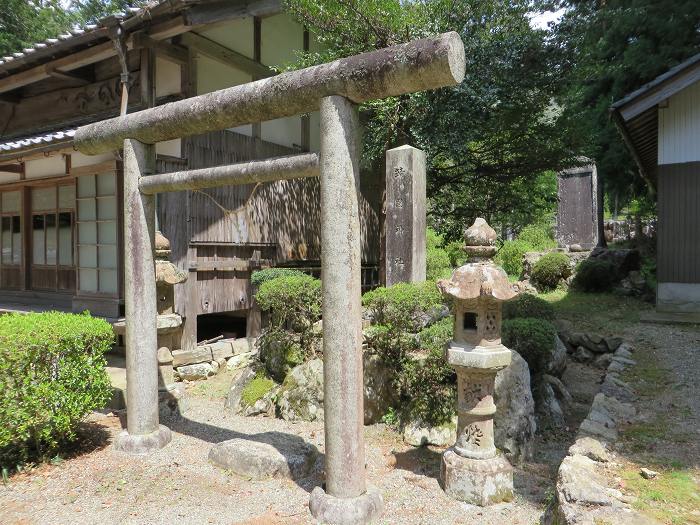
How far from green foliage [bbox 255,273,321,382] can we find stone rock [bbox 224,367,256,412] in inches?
14.6

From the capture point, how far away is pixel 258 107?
417cm

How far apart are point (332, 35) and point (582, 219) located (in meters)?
14.1

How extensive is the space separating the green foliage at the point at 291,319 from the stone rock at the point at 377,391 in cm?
140

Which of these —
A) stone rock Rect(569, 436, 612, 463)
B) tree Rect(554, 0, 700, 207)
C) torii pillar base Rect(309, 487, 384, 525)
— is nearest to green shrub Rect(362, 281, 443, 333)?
stone rock Rect(569, 436, 612, 463)

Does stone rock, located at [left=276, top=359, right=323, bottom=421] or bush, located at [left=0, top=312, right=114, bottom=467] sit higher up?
bush, located at [left=0, top=312, right=114, bottom=467]

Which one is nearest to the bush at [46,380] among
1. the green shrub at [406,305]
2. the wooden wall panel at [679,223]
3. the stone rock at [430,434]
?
the green shrub at [406,305]

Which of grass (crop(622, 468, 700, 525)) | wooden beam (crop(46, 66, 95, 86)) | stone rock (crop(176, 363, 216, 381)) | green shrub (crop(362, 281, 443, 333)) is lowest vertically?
stone rock (crop(176, 363, 216, 381))

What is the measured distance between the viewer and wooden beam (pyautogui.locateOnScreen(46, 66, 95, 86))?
876 centimetres

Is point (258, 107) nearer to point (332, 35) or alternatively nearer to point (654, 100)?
point (332, 35)

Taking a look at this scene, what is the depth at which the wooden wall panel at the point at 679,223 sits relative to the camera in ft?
34.4

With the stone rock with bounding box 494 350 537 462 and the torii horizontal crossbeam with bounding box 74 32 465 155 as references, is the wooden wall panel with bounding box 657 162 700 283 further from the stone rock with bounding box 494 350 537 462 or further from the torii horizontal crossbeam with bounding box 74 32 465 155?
the torii horizontal crossbeam with bounding box 74 32 465 155

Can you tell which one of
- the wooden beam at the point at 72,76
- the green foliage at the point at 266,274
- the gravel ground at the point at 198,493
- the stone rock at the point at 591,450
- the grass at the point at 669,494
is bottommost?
the gravel ground at the point at 198,493

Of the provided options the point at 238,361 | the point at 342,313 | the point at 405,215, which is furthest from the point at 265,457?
the point at 238,361

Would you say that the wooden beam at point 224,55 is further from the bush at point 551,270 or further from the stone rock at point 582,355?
the bush at point 551,270
